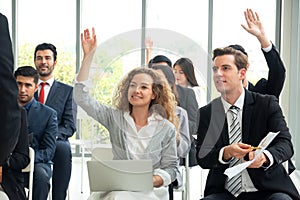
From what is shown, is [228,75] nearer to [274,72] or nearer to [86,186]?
[274,72]

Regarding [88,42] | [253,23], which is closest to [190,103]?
[88,42]

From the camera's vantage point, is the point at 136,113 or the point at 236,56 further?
the point at 236,56

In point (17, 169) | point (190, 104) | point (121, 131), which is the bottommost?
point (17, 169)

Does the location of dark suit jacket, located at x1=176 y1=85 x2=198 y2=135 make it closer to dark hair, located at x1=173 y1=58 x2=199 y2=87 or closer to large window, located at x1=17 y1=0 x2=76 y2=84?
dark hair, located at x1=173 y1=58 x2=199 y2=87

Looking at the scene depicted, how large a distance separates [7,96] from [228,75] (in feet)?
4.39

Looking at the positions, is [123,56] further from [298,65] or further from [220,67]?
[298,65]

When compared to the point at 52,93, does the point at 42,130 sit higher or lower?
lower

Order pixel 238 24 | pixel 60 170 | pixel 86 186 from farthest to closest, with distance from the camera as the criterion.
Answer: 1. pixel 238 24
2. pixel 86 186
3. pixel 60 170

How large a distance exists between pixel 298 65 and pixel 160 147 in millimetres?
4711

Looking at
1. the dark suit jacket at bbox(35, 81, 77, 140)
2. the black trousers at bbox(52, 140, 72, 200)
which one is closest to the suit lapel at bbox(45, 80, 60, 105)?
the dark suit jacket at bbox(35, 81, 77, 140)

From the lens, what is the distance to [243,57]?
3.05 m

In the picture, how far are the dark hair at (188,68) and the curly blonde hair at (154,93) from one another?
98 millimetres

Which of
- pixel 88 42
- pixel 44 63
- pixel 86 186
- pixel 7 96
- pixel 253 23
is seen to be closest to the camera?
pixel 7 96

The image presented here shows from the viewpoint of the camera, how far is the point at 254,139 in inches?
117
